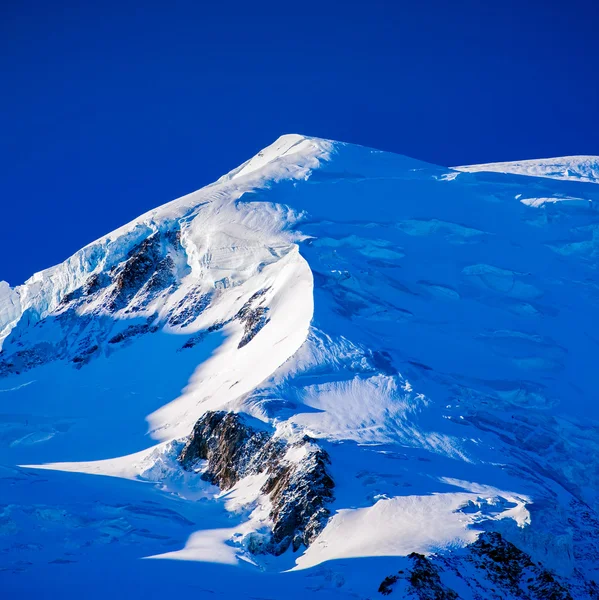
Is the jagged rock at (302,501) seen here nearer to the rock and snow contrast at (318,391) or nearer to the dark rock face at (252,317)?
the rock and snow contrast at (318,391)

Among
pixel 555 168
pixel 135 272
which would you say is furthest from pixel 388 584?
pixel 555 168

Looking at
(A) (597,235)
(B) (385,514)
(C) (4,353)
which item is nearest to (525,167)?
(A) (597,235)

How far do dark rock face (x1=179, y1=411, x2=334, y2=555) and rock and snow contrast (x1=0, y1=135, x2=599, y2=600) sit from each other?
16 cm

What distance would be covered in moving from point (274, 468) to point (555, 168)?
92.0 metres

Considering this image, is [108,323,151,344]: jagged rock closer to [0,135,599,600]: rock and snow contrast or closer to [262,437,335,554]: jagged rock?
[0,135,599,600]: rock and snow contrast

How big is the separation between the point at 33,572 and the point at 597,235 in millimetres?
82407

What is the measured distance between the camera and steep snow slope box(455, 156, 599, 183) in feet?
459

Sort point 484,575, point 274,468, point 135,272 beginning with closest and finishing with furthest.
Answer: point 484,575 → point 274,468 → point 135,272

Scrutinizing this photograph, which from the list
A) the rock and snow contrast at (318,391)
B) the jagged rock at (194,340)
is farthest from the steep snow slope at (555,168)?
the jagged rock at (194,340)

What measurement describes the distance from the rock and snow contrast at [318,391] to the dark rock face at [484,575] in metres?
0.13

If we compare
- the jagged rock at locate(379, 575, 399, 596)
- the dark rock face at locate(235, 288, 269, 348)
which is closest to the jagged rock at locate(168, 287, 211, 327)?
the dark rock face at locate(235, 288, 269, 348)

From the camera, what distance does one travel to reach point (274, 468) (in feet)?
213

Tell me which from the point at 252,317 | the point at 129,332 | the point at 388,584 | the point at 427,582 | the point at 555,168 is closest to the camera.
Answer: the point at 427,582

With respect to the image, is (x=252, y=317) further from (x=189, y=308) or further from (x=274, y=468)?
(x=274, y=468)
